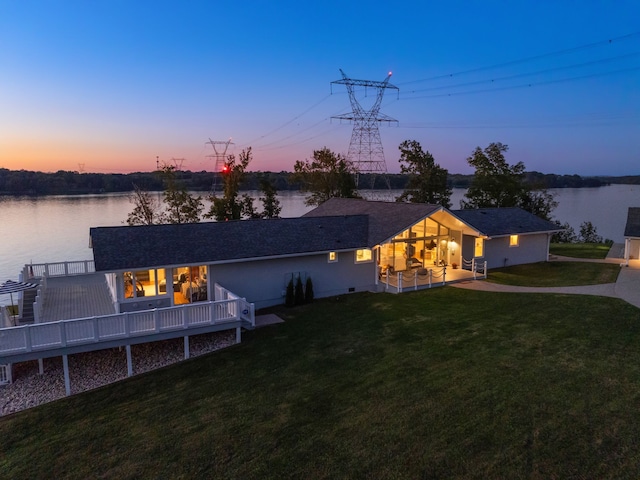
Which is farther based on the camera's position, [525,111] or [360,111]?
[525,111]

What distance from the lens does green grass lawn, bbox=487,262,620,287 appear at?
20.0 m

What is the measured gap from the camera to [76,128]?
4531cm

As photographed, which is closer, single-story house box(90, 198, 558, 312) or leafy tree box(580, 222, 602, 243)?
single-story house box(90, 198, 558, 312)

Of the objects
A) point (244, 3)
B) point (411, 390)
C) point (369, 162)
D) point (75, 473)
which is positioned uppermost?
point (244, 3)

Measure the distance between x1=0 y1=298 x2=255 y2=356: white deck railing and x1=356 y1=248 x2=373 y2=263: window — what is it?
679 centimetres

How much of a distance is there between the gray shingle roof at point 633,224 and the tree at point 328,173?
972 inches

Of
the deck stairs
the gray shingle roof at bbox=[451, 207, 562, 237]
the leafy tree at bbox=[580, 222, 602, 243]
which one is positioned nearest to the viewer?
the deck stairs

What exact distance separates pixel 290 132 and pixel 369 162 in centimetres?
1759

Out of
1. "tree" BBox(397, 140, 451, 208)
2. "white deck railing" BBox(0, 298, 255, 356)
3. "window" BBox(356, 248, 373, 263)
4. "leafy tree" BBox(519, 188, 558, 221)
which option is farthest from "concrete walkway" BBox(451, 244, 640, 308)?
"leafy tree" BBox(519, 188, 558, 221)

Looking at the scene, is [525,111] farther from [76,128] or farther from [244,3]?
[76,128]

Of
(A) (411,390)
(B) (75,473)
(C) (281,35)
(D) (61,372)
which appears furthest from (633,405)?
(C) (281,35)

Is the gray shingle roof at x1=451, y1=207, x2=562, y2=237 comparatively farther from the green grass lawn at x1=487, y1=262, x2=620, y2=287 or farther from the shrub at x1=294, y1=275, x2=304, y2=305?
the shrub at x1=294, y1=275, x2=304, y2=305

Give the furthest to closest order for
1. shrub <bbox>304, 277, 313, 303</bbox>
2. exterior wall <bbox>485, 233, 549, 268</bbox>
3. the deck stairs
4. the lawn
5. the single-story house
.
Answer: exterior wall <bbox>485, 233, 549, 268</bbox>, shrub <bbox>304, 277, 313, 303</bbox>, the single-story house, the deck stairs, the lawn

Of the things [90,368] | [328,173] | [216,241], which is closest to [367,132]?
[328,173]
